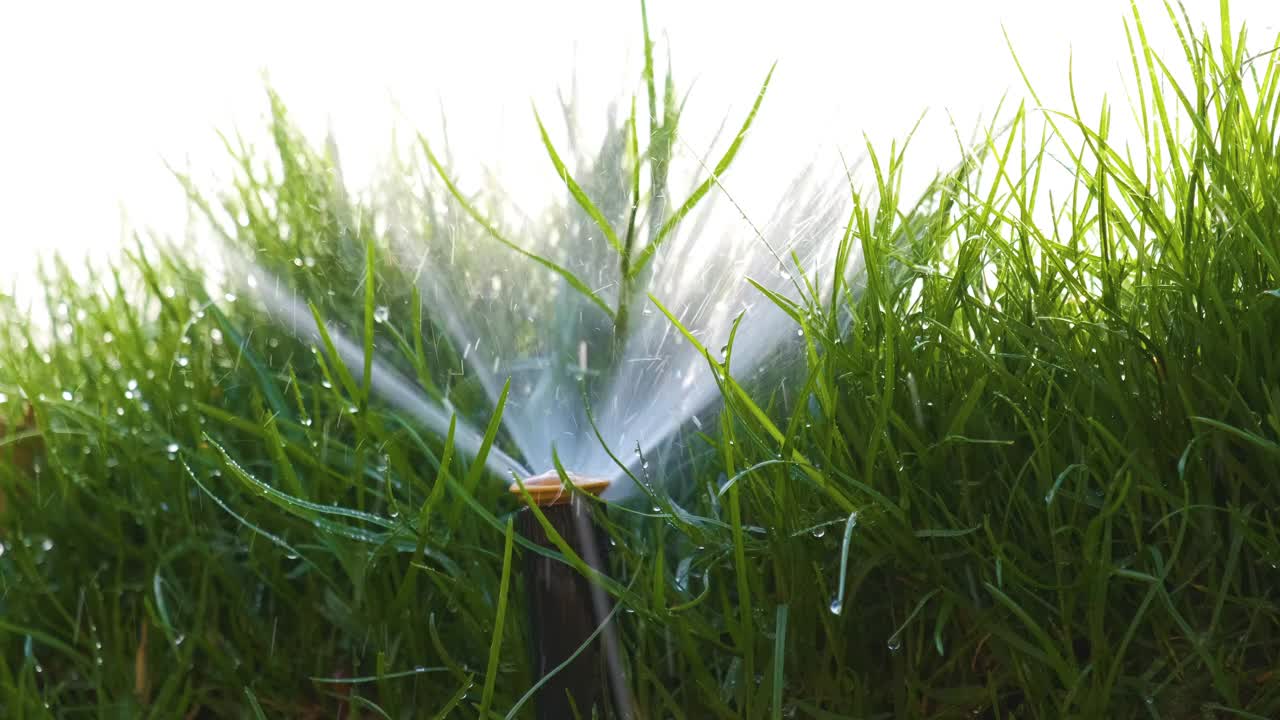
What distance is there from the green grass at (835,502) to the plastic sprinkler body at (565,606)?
0.14 ft

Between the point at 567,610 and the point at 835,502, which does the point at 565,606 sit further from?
the point at 835,502

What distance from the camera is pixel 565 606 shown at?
2.96ft

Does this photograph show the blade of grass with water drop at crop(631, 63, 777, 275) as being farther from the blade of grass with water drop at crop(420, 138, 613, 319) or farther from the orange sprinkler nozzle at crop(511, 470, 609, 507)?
the orange sprinkler nozzle at crop(511, 470, 609, 507)

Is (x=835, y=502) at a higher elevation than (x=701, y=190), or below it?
below

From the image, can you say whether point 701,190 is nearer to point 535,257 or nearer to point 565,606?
point 535,257

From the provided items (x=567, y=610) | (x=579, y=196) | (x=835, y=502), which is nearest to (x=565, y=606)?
(x=567, y=610)

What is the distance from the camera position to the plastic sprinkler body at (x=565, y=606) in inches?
35.0

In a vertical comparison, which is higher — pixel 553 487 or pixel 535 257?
pixel 535 257

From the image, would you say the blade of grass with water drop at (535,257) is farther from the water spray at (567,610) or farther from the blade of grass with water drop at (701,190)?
the water spray at (567,610)

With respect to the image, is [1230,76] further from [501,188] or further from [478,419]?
[478,419]

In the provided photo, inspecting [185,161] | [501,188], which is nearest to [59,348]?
[185,161]

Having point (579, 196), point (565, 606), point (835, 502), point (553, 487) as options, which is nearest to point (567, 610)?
point (565, 606)

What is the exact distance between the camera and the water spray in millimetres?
889

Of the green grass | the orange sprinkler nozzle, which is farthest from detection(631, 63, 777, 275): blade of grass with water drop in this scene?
the orange sprinkler nozzle
